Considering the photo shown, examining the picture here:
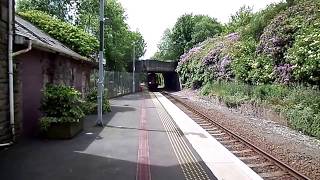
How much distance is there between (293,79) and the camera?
69.4 feet

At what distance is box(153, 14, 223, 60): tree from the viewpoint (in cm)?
7694

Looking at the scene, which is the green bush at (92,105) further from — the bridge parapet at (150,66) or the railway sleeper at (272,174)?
the bridge parapet at (150,66)

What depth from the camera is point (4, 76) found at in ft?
29.5

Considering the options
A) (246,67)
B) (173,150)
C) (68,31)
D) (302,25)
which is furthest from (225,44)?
(173,150)

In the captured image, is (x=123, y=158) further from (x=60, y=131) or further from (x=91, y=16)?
(x=91, y=16)

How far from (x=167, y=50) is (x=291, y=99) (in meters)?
65.1

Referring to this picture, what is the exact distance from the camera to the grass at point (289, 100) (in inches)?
609

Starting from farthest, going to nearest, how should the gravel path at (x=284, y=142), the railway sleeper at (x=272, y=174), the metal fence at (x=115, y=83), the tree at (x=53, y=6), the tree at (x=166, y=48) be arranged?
1. the tree at (x=166, y=48)
2. the tree at (x=53, y=6)
3. the metal fence at (x=115, y=83)
4. the gravel path at (x=284, y=142)
5. the railway sleeper at (x=272, y=174)

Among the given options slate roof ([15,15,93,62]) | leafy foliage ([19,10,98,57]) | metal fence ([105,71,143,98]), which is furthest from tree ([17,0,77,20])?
slate roof ([15,15,93,62])

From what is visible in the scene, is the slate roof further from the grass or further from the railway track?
the grass

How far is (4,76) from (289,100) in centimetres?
1322

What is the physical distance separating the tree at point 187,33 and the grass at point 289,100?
48.8 metres

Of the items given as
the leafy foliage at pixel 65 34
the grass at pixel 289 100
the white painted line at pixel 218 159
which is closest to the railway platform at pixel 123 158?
the white painted line at pixel 218 159

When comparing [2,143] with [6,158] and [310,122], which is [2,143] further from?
[310,122]
